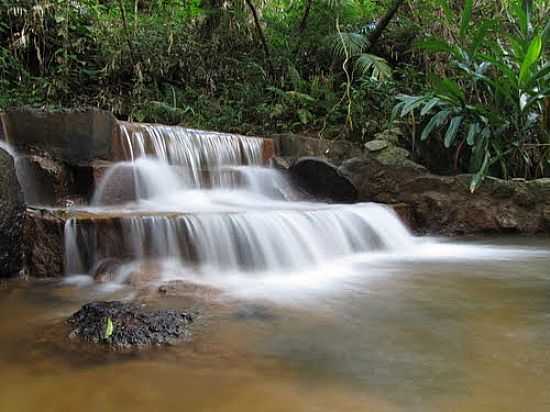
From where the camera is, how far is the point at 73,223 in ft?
11.5

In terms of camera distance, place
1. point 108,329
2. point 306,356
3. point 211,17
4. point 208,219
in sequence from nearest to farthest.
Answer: point 306,356 → point 108,329 → point 208,219 → point 211,17

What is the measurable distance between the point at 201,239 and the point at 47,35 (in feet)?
24.2

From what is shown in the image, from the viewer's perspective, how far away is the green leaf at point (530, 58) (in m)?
5.71

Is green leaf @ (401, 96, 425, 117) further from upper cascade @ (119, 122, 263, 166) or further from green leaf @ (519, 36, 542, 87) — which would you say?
upper cascade @ (119, 122, 263, 166)

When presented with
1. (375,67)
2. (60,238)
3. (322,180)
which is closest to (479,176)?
(322,180)

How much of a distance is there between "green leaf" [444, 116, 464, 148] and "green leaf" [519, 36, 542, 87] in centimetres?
85

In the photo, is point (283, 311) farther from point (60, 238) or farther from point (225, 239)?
point (60, 238)

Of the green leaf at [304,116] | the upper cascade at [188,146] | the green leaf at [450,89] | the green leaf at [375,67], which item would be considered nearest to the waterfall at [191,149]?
the upper cascade at [188,146]

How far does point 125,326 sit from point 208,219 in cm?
176

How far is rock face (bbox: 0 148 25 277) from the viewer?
3.32 metres

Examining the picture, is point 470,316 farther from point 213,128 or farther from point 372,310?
point 213,128

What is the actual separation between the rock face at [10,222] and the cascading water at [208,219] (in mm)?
340

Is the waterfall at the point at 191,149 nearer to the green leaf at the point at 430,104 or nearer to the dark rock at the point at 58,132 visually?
the dark rock at the point at 58,132

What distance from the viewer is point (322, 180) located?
21.2ft
